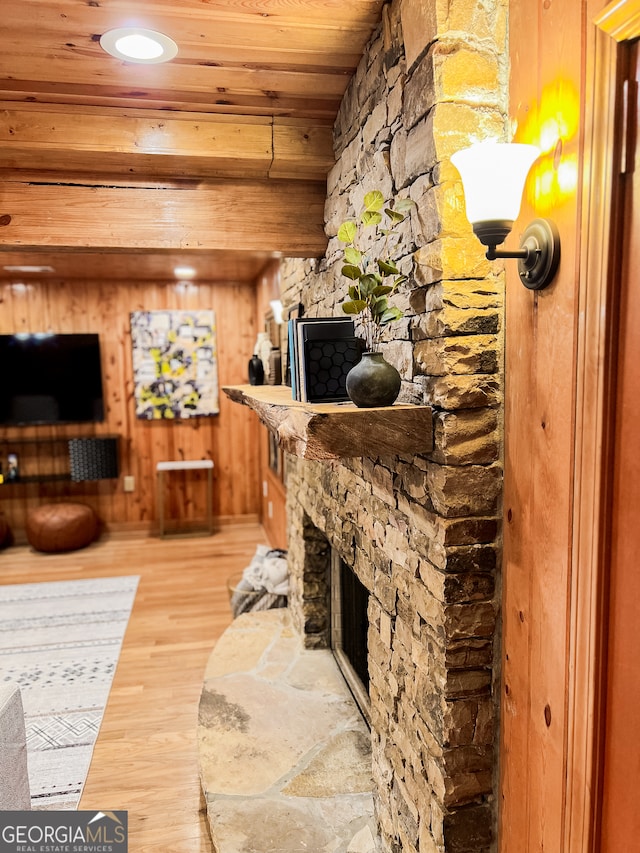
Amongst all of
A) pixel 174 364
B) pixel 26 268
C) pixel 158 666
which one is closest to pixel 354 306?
pixel 158 666

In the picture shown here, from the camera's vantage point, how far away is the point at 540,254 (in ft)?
3.73

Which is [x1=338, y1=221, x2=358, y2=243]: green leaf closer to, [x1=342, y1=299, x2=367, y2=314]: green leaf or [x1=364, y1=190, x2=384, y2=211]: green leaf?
[x1=364, y1=190, x2=384, y2=211]: green leaf

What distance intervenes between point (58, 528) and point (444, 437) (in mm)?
4705

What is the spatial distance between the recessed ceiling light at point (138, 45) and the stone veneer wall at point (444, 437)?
58 centimetres

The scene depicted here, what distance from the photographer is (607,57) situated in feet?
3.17

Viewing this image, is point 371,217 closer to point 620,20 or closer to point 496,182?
point 496,182

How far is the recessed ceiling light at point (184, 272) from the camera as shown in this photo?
512 centimetres

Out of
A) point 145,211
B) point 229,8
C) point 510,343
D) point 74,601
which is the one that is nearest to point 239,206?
point 145,211

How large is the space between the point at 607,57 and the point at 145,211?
68.5 inches

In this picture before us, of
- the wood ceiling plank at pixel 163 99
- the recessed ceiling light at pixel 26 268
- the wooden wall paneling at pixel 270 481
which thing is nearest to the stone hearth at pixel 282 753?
the wooden wall paneling at pixel 270 481

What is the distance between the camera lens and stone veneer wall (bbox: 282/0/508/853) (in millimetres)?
1301

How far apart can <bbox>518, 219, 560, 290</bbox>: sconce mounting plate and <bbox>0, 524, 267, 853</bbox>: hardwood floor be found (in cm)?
217

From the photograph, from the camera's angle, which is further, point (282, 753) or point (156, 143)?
point (282, 753)

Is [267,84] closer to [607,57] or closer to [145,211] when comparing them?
[145,211]
